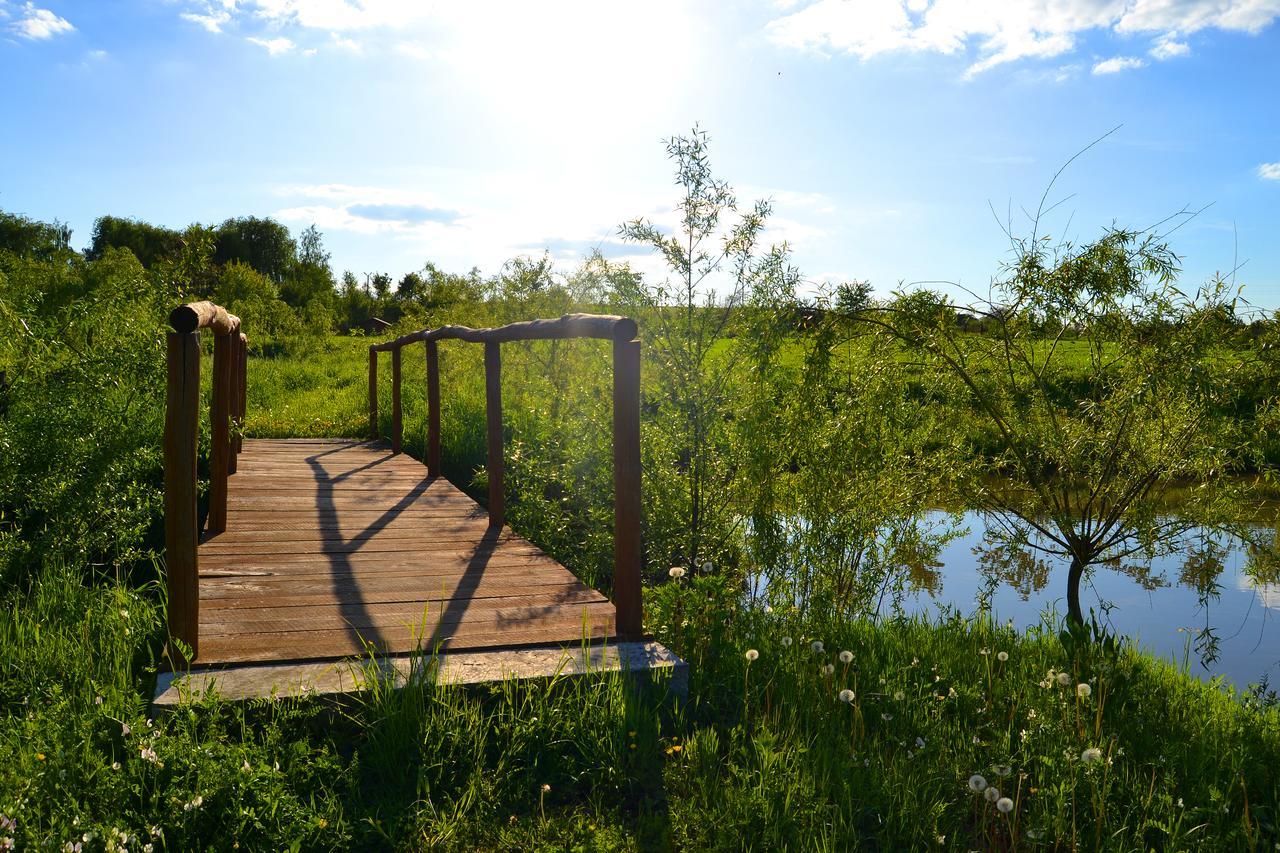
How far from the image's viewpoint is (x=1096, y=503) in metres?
5.41

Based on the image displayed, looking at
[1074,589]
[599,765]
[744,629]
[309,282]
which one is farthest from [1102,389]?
[309,282]

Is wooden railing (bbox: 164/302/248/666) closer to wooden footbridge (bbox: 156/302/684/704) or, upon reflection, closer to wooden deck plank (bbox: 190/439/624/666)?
wooden footbridge (bbox: 156/302/684/704)

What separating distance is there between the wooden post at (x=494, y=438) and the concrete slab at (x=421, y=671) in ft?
7.07

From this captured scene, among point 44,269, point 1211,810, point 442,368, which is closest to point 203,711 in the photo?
point 1211,810

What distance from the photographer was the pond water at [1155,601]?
583 centimetres

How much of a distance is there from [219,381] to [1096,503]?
4973mm

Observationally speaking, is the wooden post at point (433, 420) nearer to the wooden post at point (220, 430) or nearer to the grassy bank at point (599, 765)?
the wooden post at point (220, 430)

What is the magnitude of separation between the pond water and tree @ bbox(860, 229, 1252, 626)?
1.71ft

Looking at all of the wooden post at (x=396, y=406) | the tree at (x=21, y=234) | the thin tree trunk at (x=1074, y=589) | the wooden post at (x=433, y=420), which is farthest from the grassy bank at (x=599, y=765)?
the tree at (x=21, y=234)

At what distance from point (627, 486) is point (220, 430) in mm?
2574

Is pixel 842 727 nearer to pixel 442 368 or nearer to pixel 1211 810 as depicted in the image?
pixel 1211 810

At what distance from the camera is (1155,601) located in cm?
751

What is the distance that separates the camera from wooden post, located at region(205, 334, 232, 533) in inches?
186

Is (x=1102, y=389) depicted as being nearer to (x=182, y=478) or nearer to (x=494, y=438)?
(x=494, y=438)
